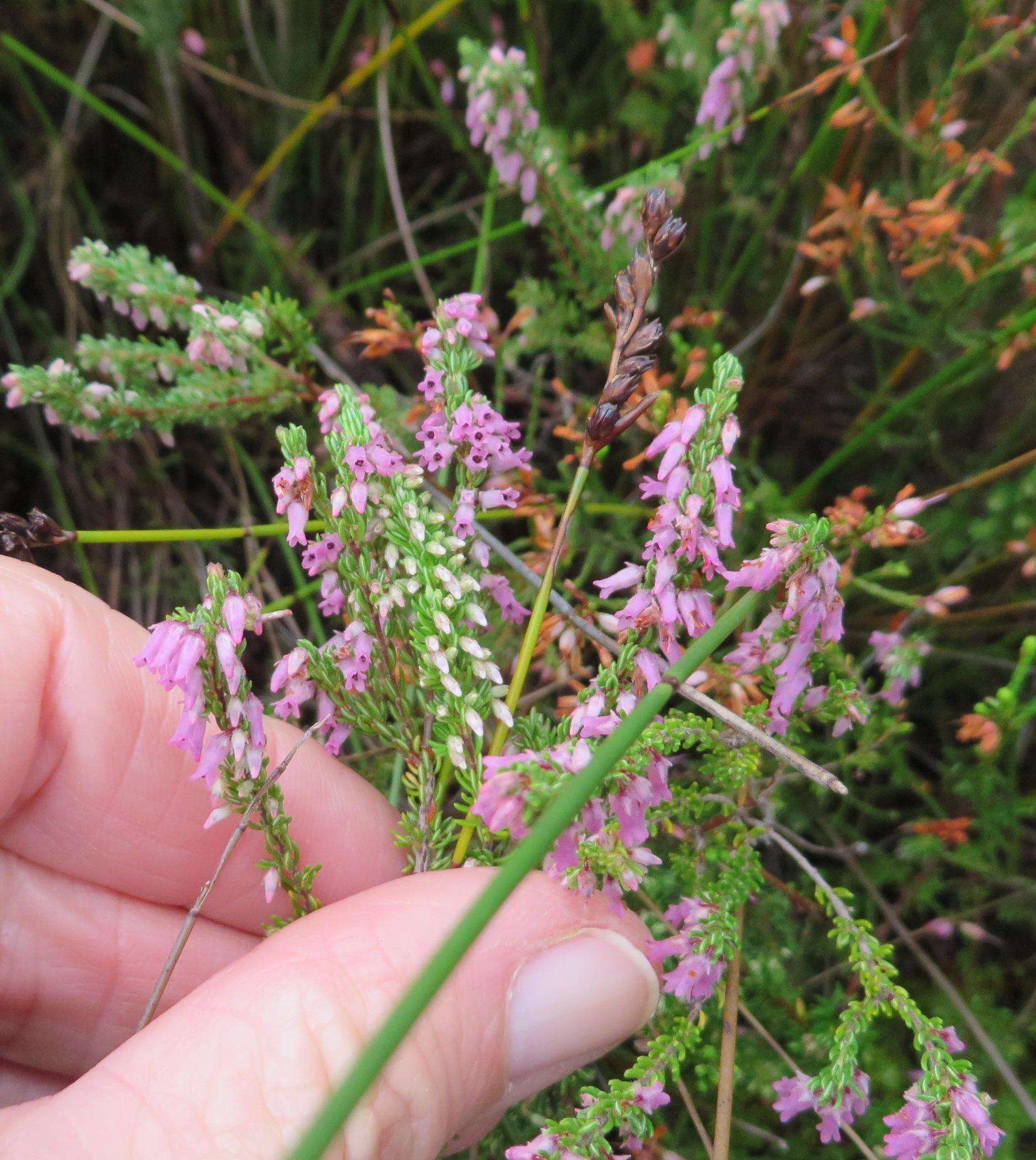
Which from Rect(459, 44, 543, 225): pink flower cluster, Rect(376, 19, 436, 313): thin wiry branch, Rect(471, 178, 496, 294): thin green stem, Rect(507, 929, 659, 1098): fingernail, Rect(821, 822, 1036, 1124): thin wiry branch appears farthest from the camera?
Rect(376, 19, 436, 313): thin wiry branch

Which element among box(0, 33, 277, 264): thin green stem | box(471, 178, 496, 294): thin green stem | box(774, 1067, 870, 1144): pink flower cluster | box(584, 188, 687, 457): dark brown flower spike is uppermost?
box(0, 33, 277, 264): thin green stem

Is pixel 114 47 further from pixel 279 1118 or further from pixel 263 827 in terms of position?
pixel 279 1118

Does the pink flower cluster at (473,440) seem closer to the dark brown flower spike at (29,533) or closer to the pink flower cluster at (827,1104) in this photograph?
the dark brown flower spike at (29,533)

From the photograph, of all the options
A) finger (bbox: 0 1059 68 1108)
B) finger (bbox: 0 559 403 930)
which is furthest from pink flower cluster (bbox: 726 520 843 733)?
finger (bbox: 0 1059 68 1108)

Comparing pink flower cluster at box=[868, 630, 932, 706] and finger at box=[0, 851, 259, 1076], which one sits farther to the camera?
finger at box=[0, 851, 259, 1076]

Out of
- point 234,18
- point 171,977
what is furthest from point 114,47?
point 171,977

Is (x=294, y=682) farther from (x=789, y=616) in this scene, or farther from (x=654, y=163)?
(x=654, y=163)

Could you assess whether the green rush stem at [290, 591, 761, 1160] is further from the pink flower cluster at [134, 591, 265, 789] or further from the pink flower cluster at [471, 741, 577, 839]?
the pink flower cluster at [134, 591, 265, 789]
